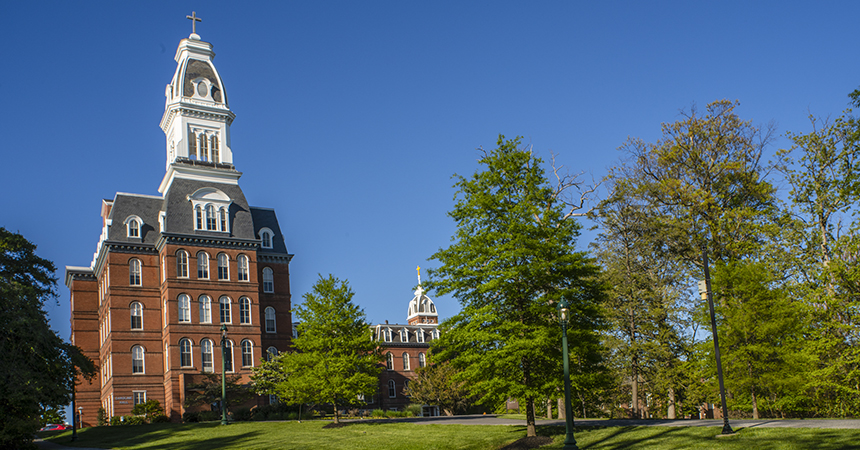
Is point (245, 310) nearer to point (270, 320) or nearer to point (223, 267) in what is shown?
point (223, 267)

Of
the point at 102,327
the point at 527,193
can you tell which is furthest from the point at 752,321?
the point at 102,327

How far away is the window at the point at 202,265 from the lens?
49062 millimetres

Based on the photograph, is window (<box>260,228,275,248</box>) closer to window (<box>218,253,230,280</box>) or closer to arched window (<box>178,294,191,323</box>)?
window (<box>218,253,230,280</box>)

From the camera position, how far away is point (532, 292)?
2497cm

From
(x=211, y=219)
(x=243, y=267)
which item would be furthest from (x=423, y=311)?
(x=211, y=219)

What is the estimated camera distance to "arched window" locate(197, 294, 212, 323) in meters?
48.6

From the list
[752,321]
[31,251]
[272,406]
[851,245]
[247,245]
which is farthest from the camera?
[247,245]

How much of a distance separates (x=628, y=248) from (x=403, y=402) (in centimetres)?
3950

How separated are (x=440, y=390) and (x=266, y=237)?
1852 cm

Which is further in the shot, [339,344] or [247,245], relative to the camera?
[247,245]

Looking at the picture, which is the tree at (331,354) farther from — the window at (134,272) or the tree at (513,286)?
the window at (134,272)

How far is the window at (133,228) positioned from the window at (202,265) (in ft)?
16.1

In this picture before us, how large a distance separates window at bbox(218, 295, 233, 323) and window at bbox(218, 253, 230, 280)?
145 centimetres

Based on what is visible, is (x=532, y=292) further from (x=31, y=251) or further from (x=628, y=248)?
(x=31, y=251)
